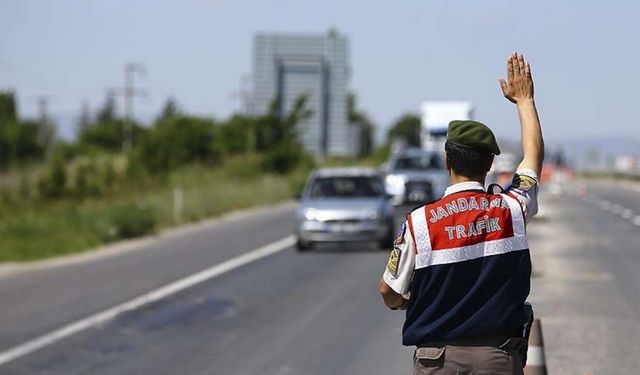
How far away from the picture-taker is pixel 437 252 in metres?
4.46

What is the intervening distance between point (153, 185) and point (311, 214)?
981 inches

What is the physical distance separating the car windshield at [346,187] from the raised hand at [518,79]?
18.6 meters

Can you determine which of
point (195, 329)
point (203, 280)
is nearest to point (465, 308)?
point (195, 329)

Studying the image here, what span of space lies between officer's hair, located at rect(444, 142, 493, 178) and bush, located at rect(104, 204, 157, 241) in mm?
22438

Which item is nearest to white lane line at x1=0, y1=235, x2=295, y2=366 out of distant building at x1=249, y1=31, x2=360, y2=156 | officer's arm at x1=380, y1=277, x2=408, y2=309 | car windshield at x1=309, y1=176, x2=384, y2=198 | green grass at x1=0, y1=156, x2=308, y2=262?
car windshield at x1=309, y1=176, x2=384, y2=198

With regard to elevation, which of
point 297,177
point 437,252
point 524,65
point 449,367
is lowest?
point 297,177

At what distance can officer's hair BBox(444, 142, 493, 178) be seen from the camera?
4.54m

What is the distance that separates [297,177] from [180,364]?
44495 millimetres

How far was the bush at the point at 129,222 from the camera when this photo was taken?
2711cm

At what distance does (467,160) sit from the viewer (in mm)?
4555

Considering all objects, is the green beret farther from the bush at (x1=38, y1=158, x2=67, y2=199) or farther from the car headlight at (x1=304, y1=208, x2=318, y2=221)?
the bush at (x1=38, y1=158, x2=67, y2=199)

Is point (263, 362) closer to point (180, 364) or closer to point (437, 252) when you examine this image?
point (180, 364)

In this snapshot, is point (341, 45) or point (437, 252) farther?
point (341, 45)

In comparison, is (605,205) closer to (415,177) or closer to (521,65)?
(415,177)
